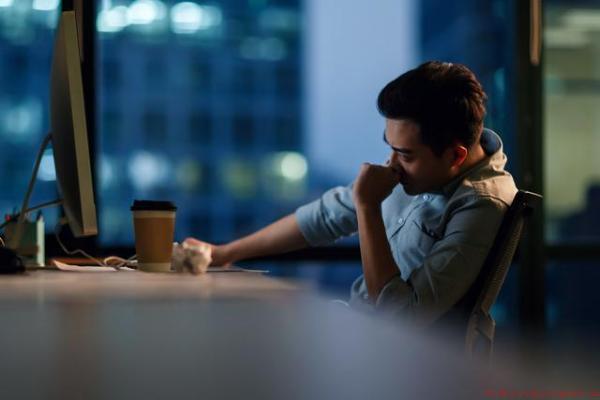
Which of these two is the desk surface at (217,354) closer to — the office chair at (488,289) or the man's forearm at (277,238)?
the office chair at (488,289)

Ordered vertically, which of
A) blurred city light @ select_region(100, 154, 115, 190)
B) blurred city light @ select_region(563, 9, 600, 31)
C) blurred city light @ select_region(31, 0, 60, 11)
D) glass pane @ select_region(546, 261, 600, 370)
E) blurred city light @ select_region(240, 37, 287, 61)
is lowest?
glass pane @ select_region(546, 261, 600, 370)

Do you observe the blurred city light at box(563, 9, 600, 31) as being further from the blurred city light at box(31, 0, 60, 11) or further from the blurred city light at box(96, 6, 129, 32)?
the blurred city light at box(31, 0, 60, 11)

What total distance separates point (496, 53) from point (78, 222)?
2.69 m

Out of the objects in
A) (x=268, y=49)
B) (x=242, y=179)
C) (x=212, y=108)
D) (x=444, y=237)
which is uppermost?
(x=268, y=49)

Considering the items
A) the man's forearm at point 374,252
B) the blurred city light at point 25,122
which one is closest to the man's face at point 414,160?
the man's forearm at point 374,252

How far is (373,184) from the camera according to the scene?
1789 millimetres

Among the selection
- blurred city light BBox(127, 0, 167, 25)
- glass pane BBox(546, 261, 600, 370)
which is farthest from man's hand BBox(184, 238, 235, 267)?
glass pane BBox(546, 261, 600, 370)

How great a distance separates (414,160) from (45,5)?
6.75 feet

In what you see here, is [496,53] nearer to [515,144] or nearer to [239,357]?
[515,144]

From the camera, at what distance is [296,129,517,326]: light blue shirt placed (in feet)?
5.17

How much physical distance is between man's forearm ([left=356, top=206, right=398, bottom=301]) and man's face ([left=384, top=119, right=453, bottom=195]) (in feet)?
0.37

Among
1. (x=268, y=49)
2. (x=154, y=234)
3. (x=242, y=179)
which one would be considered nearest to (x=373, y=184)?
(x=154, y=234)

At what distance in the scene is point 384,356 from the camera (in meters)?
0.49

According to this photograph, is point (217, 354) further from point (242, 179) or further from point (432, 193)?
point (242, 179)
